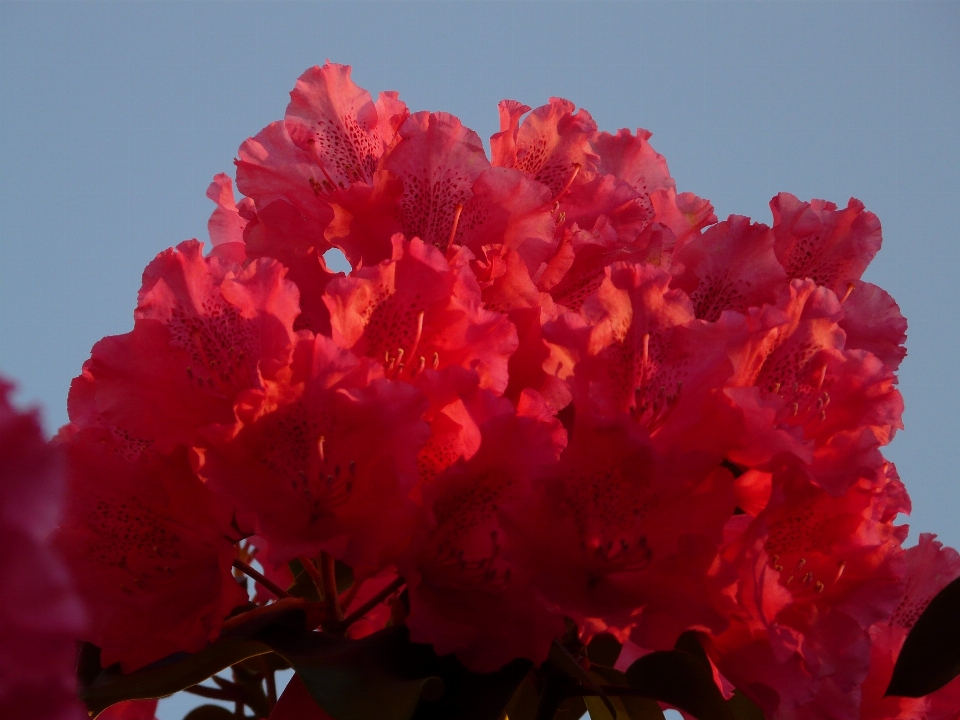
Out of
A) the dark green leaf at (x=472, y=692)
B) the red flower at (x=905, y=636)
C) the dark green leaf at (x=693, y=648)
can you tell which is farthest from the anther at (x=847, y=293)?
the dark green leaf at (x=472, y=692)

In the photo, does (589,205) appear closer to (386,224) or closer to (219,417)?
(386,224)

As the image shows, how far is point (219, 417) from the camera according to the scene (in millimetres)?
678

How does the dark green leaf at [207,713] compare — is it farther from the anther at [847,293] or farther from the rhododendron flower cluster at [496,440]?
the anther at [847,293]

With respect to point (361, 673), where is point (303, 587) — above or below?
above

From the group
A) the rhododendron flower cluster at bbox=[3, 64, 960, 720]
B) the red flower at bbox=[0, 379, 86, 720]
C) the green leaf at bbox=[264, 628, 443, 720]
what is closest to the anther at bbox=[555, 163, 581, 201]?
the rhododendron flower cluster at bbox=[3, 64, 960, 720]

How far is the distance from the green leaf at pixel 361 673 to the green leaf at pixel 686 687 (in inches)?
6.1

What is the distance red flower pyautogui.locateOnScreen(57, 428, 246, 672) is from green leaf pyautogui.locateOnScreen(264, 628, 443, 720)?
0.17ft

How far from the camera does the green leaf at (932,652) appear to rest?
0.69 meters

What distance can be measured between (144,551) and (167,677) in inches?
3.4

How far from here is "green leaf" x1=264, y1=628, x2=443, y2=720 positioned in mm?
583

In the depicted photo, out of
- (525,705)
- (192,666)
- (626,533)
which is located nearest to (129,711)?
(192,666)

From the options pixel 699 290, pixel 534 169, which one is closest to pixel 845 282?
pixel 699 290

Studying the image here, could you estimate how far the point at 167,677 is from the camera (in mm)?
634

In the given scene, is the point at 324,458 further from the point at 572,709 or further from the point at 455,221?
the point at 572,709
